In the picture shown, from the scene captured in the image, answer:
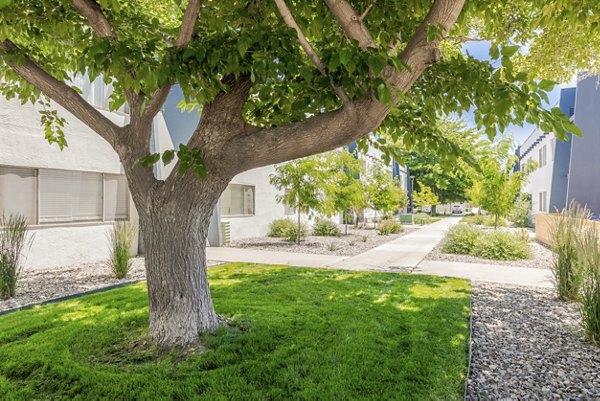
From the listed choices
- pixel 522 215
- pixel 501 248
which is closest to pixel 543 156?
pixel 522 215

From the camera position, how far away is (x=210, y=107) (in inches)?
158

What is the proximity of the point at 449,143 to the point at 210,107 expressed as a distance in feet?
8.36

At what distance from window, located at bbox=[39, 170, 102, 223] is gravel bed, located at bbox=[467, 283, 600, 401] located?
9.47 metres


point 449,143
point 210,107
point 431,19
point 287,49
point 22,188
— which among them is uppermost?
point 431,19

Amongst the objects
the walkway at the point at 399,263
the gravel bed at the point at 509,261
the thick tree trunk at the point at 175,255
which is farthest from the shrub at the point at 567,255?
the thick tree trunk at the point at 175,255

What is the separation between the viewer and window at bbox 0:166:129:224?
8.59m

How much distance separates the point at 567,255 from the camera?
21.1ft

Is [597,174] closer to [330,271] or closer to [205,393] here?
[330,271]

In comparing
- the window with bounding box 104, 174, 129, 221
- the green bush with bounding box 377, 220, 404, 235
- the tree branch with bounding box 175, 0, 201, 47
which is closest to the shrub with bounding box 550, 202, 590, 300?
the tree branch with bounding box 175, 0, 201, 47

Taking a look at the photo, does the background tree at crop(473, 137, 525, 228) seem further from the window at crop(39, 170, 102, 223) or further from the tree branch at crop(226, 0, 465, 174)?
the tree branch at crop(226, 0, 465, 174)

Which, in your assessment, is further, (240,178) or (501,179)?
(501,179)

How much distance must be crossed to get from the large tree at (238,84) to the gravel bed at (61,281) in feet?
12.7

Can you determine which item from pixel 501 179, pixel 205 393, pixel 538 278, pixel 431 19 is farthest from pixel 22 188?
pixel 501 179

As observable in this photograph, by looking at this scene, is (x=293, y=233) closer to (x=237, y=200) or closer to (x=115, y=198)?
(x=237, y=200)
